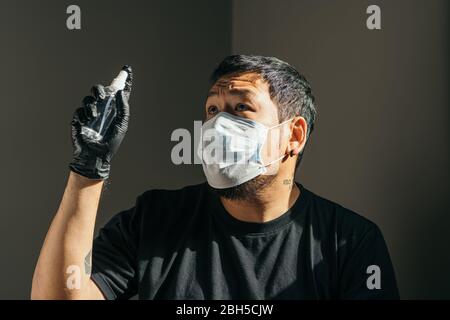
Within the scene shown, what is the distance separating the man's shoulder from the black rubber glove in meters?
0.55

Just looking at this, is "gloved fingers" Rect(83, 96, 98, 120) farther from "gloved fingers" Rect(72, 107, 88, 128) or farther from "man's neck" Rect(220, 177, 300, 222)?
"man's neck" Rect(220, 177, 300, 222)

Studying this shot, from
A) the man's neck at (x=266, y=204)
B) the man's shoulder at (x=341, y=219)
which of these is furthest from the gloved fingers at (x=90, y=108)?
the man's shoulder at (x=341, y=219)

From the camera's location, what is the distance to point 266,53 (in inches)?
91.4

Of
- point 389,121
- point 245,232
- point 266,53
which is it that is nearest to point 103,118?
point 245,232

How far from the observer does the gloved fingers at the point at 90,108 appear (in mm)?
1403

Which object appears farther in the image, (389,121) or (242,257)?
(389,121)

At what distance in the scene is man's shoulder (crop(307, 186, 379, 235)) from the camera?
1640mm

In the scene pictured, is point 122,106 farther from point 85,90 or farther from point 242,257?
point 85,90

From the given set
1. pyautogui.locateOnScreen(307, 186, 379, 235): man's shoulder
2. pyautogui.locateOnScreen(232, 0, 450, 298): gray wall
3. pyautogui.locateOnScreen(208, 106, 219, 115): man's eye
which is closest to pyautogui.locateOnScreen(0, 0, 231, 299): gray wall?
pyautogui.locateOnScreen(232, 0, 450, 298): gray wall

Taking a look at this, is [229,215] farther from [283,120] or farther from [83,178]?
[83,178]

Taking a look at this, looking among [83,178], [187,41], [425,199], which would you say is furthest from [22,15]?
[425,199]

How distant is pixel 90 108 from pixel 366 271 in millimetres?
745

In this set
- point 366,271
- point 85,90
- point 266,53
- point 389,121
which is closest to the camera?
point 366,271
